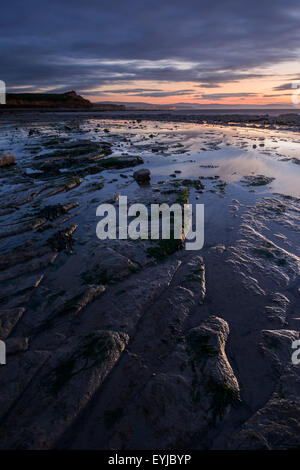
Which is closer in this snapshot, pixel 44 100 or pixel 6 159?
pixel 6 159

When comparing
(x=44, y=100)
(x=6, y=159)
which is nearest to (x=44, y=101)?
(x=44, y=100)

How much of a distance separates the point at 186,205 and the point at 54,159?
29.0 ft

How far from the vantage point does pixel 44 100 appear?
284ft

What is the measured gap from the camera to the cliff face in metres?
79.5

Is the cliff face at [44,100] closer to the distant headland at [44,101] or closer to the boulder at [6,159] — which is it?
the distant headland at [44,101]

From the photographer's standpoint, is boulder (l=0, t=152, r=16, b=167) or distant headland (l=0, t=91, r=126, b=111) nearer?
boulder (l=0, t=152, r=16, b=167)

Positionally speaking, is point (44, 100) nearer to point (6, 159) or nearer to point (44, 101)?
point (44, 101)

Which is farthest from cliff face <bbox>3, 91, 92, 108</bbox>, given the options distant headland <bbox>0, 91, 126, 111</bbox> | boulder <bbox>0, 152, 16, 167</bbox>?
boulder <bbox>0, 152, 16, 167</bbox>

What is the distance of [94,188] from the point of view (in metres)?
9.22

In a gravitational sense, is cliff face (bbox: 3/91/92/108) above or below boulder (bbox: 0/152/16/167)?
above

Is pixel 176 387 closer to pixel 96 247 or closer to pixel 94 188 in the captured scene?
pixel 96 247

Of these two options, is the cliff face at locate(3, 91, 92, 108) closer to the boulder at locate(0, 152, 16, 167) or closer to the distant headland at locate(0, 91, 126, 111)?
the distant headland at locate(0, 91, 126, 111)

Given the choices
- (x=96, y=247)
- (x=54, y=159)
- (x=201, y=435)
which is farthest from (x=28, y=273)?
(x=54, y=159)

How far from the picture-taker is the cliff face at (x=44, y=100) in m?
79.5
